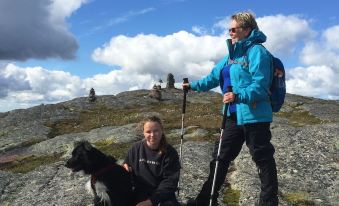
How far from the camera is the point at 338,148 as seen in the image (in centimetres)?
2442

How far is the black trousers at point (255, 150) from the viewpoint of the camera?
12688mm

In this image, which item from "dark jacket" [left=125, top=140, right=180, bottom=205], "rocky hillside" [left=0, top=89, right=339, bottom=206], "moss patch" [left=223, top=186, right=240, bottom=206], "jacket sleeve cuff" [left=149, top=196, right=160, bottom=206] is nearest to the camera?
"jacket sleeve cuff" [left=149, top=196, right=160, bottom=206]

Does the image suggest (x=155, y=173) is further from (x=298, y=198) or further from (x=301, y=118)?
(x=301, y=118)

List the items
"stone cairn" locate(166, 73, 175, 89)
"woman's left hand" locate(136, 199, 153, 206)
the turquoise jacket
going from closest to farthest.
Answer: the turquoise jacket, "woman's left hand" locate(136, 199, 153, 206), "stone cairn" locate(166, 73, 175, 89)

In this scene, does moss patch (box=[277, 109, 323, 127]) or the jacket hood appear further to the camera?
moss patch (box=[277, 109, 323, 127])

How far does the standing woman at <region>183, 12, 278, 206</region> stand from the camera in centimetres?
1205

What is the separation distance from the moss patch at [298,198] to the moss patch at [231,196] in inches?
72.1

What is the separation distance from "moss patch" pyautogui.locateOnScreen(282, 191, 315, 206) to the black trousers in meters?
4.56

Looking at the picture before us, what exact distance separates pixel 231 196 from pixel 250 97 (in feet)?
23.4

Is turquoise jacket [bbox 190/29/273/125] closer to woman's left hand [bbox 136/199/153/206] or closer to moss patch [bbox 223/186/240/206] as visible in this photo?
woman's left hand [bbox 136/199/153/206]

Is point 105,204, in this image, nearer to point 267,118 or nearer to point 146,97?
point 267,118

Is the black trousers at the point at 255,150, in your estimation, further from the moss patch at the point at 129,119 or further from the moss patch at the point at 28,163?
the moss patch at the point at 129,119

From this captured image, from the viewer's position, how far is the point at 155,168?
1294 cm

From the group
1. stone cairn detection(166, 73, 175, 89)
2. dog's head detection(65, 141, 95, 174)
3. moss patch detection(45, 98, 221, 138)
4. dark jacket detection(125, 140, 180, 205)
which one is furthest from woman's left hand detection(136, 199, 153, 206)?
stone cairn detection(166, 73, 175, 89)
